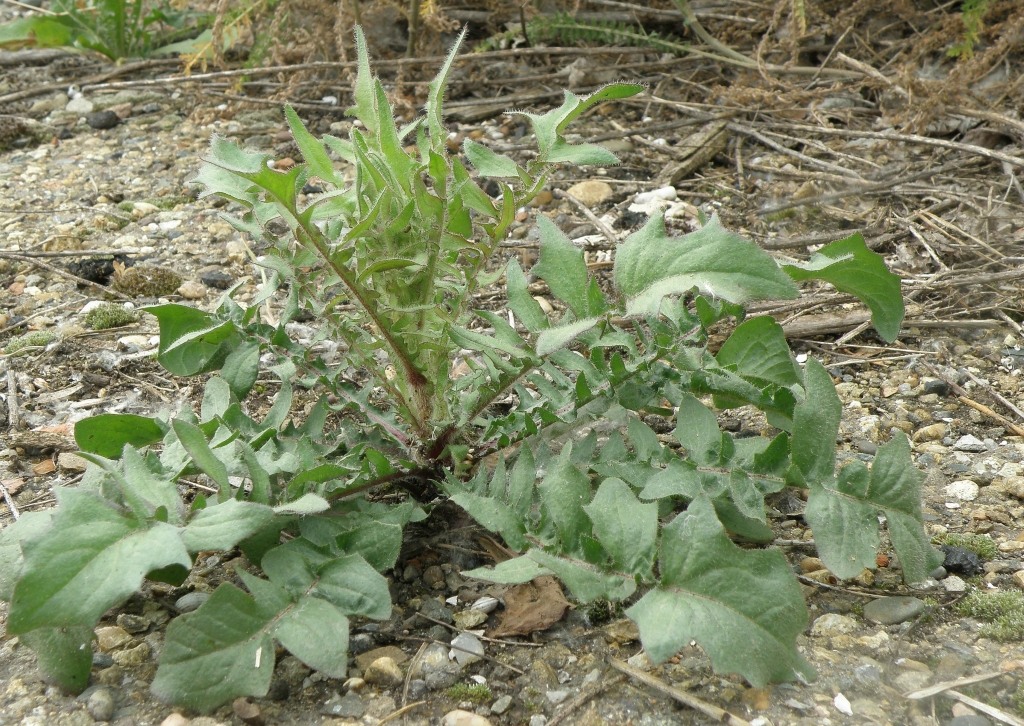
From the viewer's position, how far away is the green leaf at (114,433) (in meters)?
1.99

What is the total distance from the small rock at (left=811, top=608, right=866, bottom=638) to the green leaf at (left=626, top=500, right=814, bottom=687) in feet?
0.65

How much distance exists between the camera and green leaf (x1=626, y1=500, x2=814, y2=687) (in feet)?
4.74

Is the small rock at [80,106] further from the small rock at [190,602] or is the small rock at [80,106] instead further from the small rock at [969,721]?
the small rock at [969,721]

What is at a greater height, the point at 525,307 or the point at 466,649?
the point at 525,307

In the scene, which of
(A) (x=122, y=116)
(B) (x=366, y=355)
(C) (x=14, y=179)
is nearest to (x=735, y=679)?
(B) (x=366, y=355)

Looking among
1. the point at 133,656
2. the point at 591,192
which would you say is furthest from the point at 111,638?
the point at 591,192

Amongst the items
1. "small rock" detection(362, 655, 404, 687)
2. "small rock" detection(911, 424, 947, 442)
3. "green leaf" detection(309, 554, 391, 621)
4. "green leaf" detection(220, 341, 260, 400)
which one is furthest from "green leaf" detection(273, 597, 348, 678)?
"small rock" detection(911, 424, 947, 442)

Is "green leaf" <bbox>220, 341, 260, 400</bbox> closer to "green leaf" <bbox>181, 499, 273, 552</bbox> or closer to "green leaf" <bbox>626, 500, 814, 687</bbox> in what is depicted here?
"green leaf" <bbox>181, 499, 273, 552</bbox>

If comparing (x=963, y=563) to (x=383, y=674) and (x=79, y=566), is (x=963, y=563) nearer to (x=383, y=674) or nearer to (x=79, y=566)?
(x=383, y=674)

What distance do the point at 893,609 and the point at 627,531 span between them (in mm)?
559

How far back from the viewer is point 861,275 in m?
1.82

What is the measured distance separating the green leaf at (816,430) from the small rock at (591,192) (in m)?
1.92

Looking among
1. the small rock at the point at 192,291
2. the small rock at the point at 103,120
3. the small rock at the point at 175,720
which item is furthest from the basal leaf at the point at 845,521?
the small rock at the point at 103,120

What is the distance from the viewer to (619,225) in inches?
134
